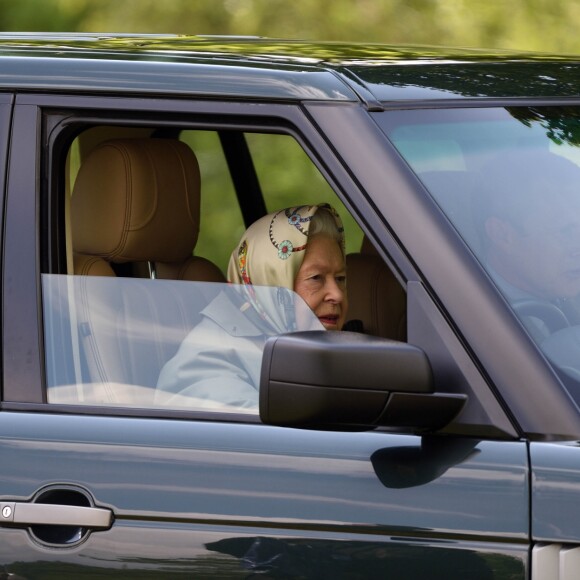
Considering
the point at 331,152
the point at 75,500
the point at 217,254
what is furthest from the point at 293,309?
the point at 217,254

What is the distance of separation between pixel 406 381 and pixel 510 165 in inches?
21.7

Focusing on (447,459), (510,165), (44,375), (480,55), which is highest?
(480,55)

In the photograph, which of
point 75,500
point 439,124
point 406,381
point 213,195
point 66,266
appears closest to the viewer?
point 406,381

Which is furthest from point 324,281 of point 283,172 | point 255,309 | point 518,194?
point 283,172

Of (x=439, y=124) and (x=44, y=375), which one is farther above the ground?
(x=439, y=124)

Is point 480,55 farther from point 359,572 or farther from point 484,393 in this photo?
point 359,572

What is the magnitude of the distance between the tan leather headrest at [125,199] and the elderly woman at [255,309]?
20cm

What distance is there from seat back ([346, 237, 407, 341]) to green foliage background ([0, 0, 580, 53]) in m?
3.79

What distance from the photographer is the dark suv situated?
2.10m

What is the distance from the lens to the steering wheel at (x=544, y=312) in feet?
7.41

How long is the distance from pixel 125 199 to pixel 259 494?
2.96ft

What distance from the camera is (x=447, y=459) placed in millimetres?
2145

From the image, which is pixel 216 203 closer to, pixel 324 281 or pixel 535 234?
pixel 324 281

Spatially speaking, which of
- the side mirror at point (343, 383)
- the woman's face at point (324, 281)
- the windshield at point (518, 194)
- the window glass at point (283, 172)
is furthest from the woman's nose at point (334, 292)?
the window glass at point (283, 172)
